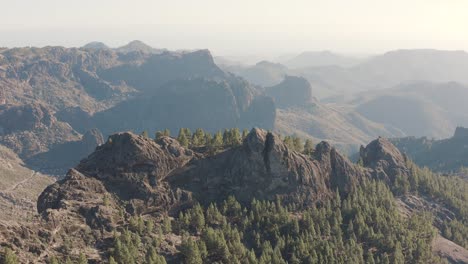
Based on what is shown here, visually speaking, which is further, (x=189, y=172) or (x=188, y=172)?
(x=189, y=172)

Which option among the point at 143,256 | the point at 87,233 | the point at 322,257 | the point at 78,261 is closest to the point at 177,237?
the point at 143,256

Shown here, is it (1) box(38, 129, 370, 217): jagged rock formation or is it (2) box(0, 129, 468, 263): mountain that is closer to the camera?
(2) box(0, 129, 468, 263): mountain

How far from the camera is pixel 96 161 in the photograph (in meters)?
182

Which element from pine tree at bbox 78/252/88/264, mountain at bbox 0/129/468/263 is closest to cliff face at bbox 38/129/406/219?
mountain at bbox 0/129/468/263

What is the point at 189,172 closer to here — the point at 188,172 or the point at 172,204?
the point at 188,172

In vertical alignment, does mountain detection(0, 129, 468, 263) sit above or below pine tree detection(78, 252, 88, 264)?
below

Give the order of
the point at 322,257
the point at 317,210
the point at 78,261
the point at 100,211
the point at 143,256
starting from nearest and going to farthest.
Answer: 1. the point at 78,261
2. the point at 143,256
3. the point at 100,211
4. the point at 322,257
5. the point at 317,210

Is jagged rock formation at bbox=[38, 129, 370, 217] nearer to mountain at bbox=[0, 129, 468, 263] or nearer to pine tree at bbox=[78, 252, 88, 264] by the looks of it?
mountain at bbox=[0, 129, 468, 263]

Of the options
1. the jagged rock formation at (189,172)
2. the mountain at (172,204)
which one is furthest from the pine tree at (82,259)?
the jagged rock formation at (189,172)

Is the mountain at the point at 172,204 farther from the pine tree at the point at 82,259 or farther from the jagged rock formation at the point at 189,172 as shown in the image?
the pine tree at the point at 82,259

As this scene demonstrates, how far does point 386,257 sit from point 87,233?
367ft

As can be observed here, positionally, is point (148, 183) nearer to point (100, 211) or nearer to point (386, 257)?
point (100, 211)

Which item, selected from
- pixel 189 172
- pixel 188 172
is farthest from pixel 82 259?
pixel 189 172

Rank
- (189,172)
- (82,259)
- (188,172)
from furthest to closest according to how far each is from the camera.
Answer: (189,172) → (188,172) → (82,259)
